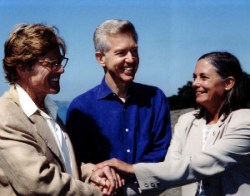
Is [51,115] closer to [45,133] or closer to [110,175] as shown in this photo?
[45,133]

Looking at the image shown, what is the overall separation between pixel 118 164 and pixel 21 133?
959 millimetres

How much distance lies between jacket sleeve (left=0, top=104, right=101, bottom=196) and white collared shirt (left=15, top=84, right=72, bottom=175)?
0.33ft

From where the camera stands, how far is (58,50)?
383cm

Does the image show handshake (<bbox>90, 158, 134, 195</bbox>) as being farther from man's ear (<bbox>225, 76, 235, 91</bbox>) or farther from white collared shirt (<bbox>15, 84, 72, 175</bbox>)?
man's ear (<bbox>225, 76, 235, 91</bbox>)

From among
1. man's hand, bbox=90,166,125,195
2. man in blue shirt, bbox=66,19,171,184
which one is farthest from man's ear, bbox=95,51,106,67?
man's hand, bbox=90,166,125,195

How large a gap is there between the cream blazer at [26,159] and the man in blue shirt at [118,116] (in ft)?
2.54

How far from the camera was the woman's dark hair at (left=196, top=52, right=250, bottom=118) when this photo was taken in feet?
14.2

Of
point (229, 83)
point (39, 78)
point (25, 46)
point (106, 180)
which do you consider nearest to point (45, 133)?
point (39, 78)

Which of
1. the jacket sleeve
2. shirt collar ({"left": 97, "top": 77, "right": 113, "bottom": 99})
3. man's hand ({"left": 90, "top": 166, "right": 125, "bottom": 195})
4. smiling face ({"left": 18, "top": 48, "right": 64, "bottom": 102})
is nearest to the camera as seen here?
the jacket sleeve

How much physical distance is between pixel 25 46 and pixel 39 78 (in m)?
0.24

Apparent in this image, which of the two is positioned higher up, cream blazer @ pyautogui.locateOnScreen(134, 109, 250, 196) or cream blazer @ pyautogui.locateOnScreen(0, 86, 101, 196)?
cream blazer @ pyautogui.locateOnScreen(0, 86, 101, 196)

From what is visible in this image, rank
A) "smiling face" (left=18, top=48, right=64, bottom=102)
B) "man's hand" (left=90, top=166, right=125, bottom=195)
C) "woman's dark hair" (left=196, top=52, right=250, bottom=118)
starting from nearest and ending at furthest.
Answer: "smiling face" (left=18, top=48, right=64, bottom=102) → "man's hand" (left=90, top=166, right=125, bottom=195) → "woman's dark hair" (left=196, top=52, right=250, bottom=118)

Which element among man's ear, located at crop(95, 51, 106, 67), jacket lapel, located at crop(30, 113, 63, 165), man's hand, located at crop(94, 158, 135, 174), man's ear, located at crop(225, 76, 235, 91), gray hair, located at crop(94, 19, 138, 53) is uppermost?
gray hair, located at crop(94, 19, 138, 53)

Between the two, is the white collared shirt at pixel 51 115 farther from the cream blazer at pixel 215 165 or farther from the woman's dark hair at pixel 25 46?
the cream blazer at pixel 215 165
